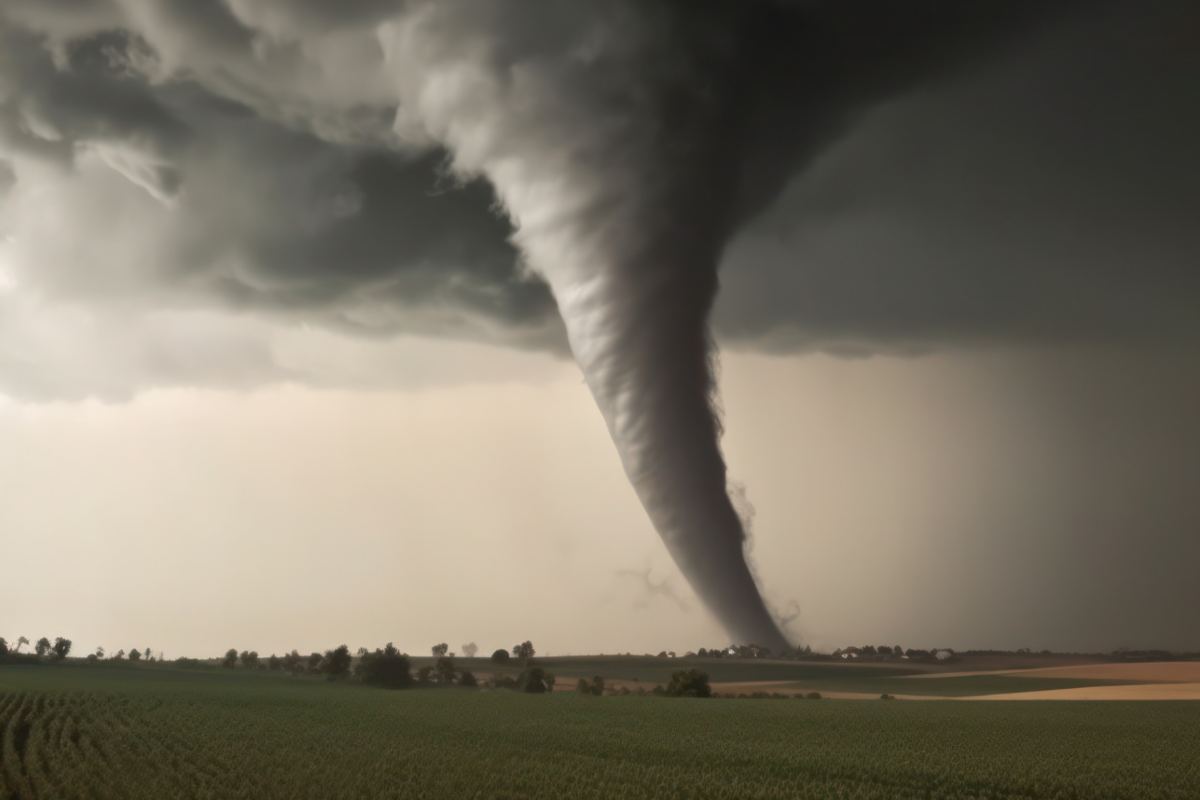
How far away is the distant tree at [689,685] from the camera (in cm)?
8788

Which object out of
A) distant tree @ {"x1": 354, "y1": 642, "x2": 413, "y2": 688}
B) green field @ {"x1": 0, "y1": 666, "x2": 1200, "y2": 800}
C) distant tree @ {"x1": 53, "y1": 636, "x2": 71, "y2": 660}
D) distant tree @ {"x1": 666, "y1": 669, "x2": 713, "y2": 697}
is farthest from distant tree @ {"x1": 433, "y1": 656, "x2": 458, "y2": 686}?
distant tree @ {"x1": 53, "y1": 636, "x2": 71, "y2": 660}

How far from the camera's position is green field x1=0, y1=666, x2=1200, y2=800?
26734 mm

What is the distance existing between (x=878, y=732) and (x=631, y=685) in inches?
2385

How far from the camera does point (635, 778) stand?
28516 mm

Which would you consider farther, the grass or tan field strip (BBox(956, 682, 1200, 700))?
the grass

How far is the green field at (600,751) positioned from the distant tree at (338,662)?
59.7 m

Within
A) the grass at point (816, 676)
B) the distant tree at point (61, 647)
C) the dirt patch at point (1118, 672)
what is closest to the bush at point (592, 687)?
the grass at point (816, 676)

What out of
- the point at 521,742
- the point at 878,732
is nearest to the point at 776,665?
the point at 878,732

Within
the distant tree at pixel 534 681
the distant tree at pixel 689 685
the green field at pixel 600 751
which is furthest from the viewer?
the distant tree at pixel 534 681

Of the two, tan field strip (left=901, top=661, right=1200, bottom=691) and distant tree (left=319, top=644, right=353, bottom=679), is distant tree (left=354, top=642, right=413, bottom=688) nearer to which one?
distant tree (left=319, top=644, right=353, bottom=679)

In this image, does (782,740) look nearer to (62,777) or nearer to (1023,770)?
(1023,770)

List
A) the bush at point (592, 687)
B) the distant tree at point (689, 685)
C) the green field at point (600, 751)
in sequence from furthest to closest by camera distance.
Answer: the bush at point (592, 687) → the distant tree at point (689, 685) → the green field at point (600, 751)

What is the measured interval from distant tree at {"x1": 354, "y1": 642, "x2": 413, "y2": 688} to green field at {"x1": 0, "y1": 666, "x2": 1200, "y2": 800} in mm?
47800

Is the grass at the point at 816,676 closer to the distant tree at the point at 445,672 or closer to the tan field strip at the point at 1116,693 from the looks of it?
the tan field strip at the point at 1116,693
